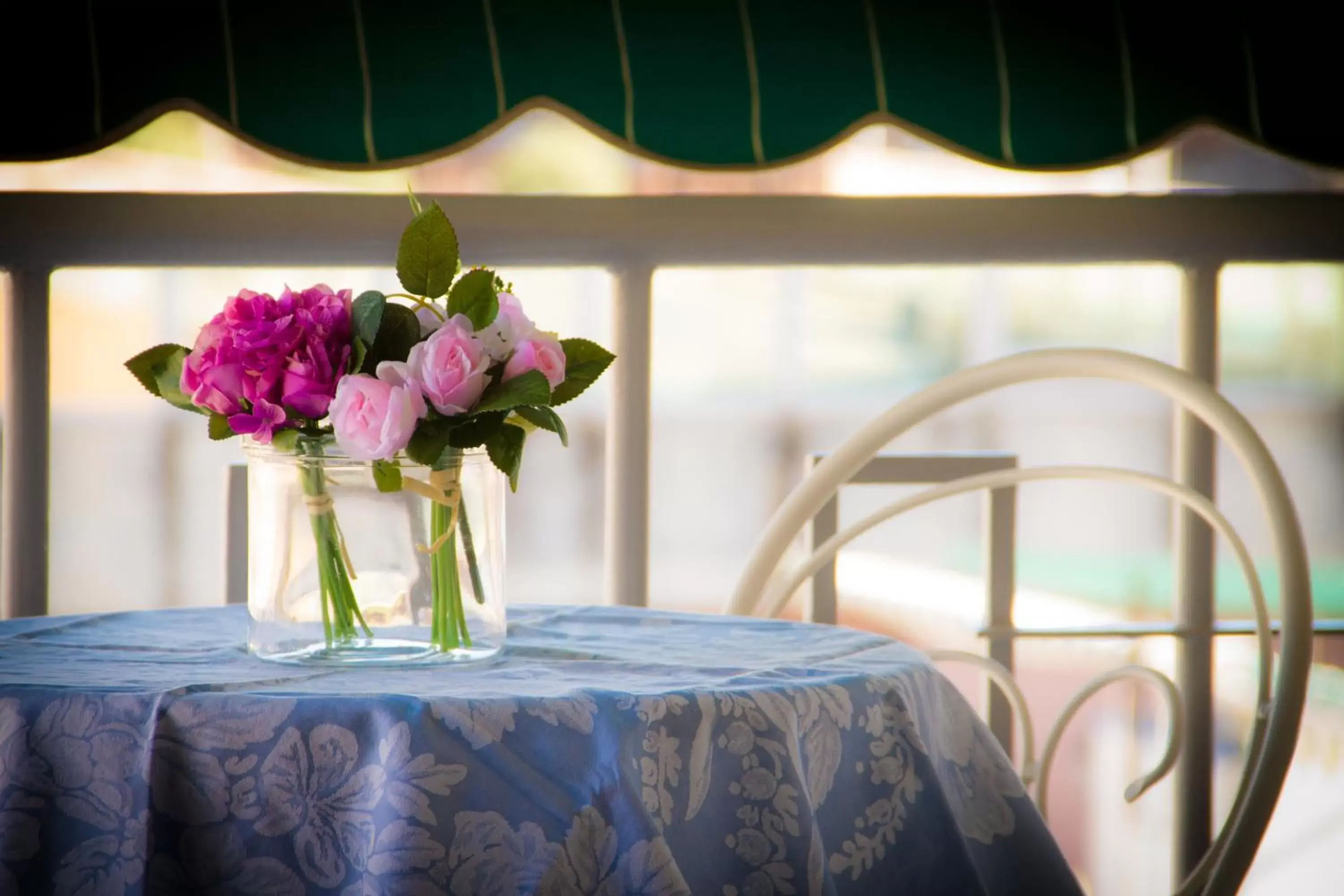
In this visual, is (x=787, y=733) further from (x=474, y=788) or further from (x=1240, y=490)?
(x=1240, y=490)

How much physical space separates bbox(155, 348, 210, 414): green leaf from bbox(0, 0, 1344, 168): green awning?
1.02 meters

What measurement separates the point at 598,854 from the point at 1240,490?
2.63m

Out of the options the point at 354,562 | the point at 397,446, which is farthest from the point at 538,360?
the point at 354,562

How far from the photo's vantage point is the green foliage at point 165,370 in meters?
1.10

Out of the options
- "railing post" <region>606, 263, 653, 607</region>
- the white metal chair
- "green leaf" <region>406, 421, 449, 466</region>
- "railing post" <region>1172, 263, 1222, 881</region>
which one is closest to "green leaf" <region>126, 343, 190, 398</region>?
"green leaf" <region>406, 421, 449, 466</region>

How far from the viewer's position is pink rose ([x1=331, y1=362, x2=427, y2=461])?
98 cm

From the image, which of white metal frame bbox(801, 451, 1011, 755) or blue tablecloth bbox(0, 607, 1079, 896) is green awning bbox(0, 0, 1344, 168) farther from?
blue tablecloth bbox(0, 607, 1079, 896)

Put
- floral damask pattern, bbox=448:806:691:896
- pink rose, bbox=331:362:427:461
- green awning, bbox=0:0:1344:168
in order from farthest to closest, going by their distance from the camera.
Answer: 1. green awning, bbox=0:0:1344:168
2. pink rose, bbox=331:362:427:461
3. floral damask pattern, bbox=448:806:691:896

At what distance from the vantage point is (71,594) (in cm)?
232

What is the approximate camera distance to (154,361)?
111 centimetres

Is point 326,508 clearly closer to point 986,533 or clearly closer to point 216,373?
point 216,373

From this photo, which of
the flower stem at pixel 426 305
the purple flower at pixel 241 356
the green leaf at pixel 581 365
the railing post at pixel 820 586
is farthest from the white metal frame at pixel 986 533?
the purple flower at pixel 241 356

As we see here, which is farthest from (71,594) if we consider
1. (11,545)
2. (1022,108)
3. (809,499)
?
(1022,108)

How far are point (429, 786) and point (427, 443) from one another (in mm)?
292
